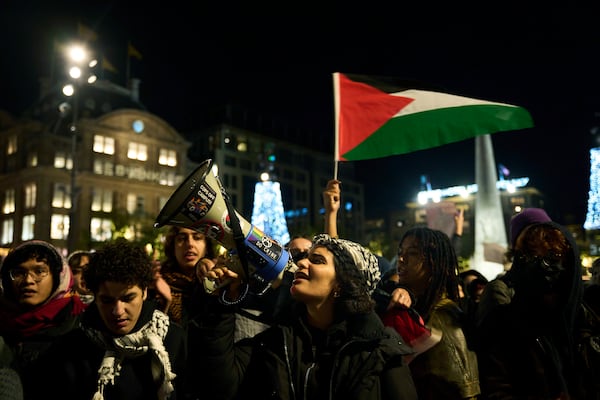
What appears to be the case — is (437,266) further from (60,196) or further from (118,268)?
(60,196)

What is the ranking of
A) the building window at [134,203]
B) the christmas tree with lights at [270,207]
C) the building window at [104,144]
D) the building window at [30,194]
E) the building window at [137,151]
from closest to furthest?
the christmas tree with lights at [270,207]
the building window at [30,194]
the building window at [104,144]
the building window at [134,203]
the building window at [137,151]

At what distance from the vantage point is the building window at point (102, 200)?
52719mm

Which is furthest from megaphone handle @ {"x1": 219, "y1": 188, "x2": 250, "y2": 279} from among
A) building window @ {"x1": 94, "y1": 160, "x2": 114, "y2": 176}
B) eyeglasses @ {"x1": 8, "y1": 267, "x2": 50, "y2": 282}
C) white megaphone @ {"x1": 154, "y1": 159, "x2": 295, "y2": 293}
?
building window @ {"x1": 94, "y1": 160, "x2": 114, "y2": 176}

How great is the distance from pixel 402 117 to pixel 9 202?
55.7 meters

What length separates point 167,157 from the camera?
59250mm

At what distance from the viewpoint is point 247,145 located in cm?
7244

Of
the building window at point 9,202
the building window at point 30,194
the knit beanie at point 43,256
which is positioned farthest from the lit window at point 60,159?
the knit beanie at point 43,256

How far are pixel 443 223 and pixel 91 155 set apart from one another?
49.4 m

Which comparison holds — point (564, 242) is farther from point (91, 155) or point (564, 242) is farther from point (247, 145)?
point (247, 145)

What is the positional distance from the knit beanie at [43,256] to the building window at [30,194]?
50594 millimetres

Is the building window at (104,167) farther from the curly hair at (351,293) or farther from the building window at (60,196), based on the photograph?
the curly hair at (351,293)

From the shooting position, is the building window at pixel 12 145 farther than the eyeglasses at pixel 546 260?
Yes

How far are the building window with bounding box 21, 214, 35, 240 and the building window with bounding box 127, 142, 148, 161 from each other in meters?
10.9

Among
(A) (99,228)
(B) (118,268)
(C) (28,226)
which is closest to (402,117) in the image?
(B) (118,268)
